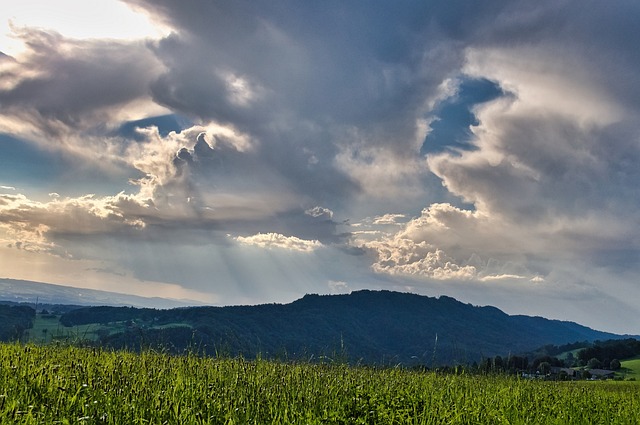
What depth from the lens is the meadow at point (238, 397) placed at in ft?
26.3

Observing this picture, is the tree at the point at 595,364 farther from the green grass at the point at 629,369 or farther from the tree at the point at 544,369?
the tree at the point at 544,369

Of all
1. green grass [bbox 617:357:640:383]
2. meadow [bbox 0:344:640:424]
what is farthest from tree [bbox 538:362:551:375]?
green grass [bbox 617:357:640:383]

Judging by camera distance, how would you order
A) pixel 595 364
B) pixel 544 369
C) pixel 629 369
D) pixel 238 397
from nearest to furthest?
pixel 238 397, pixel 544 369, pixel 629 369, pixel 595 364

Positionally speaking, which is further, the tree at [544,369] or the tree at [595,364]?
the tree at [595,364]

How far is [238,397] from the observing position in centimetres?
949

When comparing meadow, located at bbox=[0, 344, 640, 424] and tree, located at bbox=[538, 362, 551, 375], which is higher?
meadow, located at bbox=[0, 344, 640, 424]

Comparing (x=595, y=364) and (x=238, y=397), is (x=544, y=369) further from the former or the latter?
(x=595, y=364)

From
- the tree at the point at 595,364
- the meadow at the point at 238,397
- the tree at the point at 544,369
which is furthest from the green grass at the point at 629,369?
the meadow at the point at 238,397

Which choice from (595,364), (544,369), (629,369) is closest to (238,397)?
(544,369)

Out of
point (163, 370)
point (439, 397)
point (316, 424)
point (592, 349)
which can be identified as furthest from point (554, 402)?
point (592, 349)

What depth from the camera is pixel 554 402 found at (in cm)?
1459

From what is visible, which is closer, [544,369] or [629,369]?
[544,369]

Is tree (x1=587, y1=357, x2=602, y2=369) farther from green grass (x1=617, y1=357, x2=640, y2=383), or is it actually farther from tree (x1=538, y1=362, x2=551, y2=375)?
tree (x1=538, y1=362, x2=551, y2=375)

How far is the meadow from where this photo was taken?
8.01 meters
